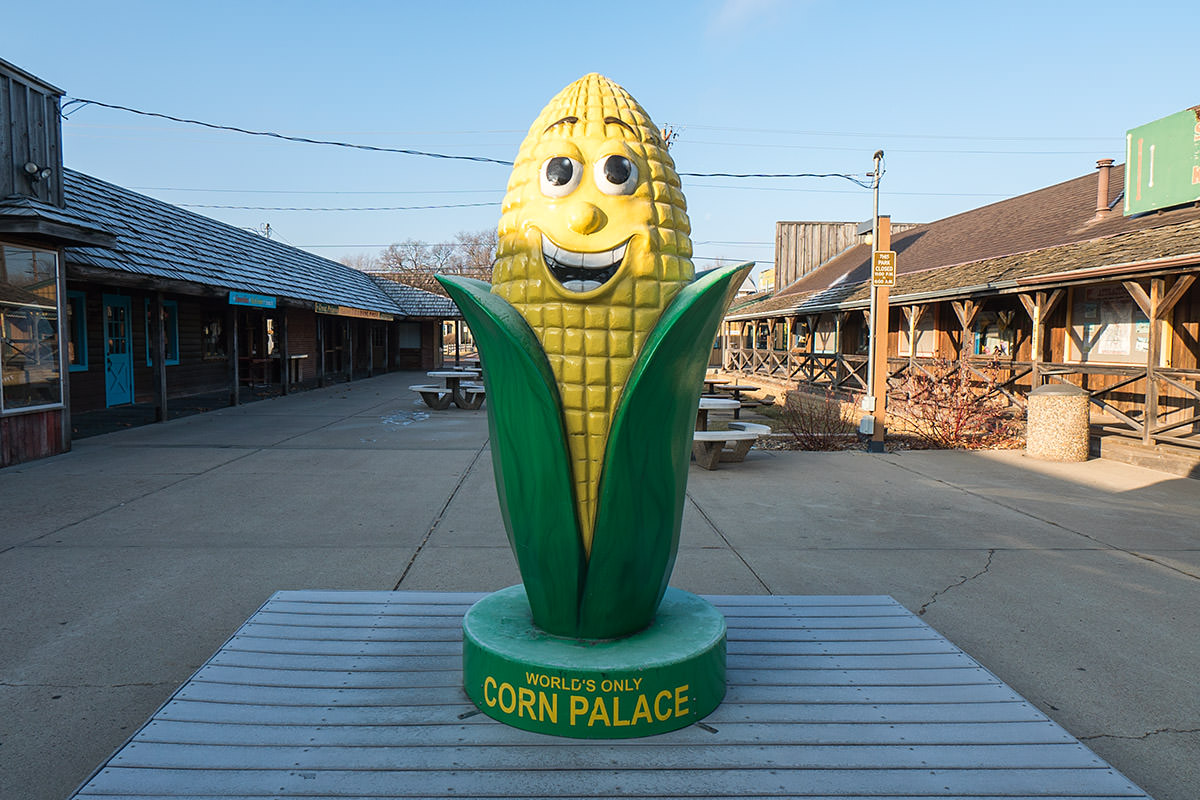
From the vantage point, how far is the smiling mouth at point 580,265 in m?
2.74

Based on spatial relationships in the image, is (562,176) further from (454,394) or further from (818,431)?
(454,394)

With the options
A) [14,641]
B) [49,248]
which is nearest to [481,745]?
[14,641]

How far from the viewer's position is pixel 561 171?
9.16 ft

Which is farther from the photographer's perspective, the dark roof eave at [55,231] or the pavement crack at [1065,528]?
the dark roof eave at [55,231]

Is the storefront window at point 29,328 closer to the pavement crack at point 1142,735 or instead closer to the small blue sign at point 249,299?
the small blue sign at point 249,299

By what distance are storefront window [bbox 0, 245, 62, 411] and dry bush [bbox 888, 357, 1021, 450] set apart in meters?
12.9

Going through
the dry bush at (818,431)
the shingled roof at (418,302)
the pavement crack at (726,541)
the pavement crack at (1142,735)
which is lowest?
the pavement crack at (1142,735)

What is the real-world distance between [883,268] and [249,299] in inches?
496

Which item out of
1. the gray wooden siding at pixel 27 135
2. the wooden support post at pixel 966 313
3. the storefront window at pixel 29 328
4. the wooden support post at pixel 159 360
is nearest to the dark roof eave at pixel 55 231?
the storefront window at pixel 29 328

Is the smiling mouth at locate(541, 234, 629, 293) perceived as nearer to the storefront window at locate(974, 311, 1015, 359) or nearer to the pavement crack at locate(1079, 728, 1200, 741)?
the pavement crack at locate(1079, 728, 1200, 741)


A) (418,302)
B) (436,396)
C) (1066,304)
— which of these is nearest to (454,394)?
(436,396)

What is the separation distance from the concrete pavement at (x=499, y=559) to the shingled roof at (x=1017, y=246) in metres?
3.22

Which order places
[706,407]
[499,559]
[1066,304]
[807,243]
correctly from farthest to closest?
1. [807,243]
2. [1066,304]
3. [706,407]
4. [499,559]

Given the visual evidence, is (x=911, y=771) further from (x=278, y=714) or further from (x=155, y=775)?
(x=155, y=775)
